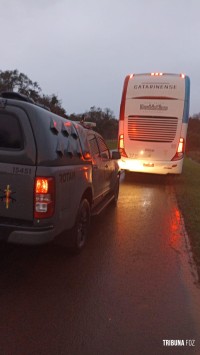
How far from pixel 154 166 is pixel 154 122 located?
1578mm

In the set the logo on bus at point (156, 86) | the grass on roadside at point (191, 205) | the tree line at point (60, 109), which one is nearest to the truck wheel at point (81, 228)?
the grass on roadside at point (191, 205)

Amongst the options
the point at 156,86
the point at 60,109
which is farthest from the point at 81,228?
the point at 60,109

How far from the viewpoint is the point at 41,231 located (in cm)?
425

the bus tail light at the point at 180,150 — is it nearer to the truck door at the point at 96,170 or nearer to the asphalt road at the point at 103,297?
the truck door at the point at 96,170

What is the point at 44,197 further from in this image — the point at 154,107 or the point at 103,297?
the point at 154,107

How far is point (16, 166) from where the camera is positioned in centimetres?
412

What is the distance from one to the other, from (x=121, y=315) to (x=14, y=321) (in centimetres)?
107

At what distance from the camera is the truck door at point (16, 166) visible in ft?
13.5

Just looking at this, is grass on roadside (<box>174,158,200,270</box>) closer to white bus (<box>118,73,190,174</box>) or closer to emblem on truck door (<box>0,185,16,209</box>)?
white bus (<box>118,73,190,174</box>)

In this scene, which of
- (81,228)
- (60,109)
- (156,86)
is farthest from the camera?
(60,109)

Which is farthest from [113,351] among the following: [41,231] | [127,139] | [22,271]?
[127,139]

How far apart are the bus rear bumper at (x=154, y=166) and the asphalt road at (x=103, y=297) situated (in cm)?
651

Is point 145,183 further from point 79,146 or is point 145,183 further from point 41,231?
point 41,231

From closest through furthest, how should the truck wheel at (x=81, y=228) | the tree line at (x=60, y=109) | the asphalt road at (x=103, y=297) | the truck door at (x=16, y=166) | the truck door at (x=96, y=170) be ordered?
the asphalt road at (x=103, y=297)
the truck door at (x=16, y=166)
the truck wheel at (x=81, y=228)
the truck door at (x=96, y=170)
the tree line at (x=60, y=109)
